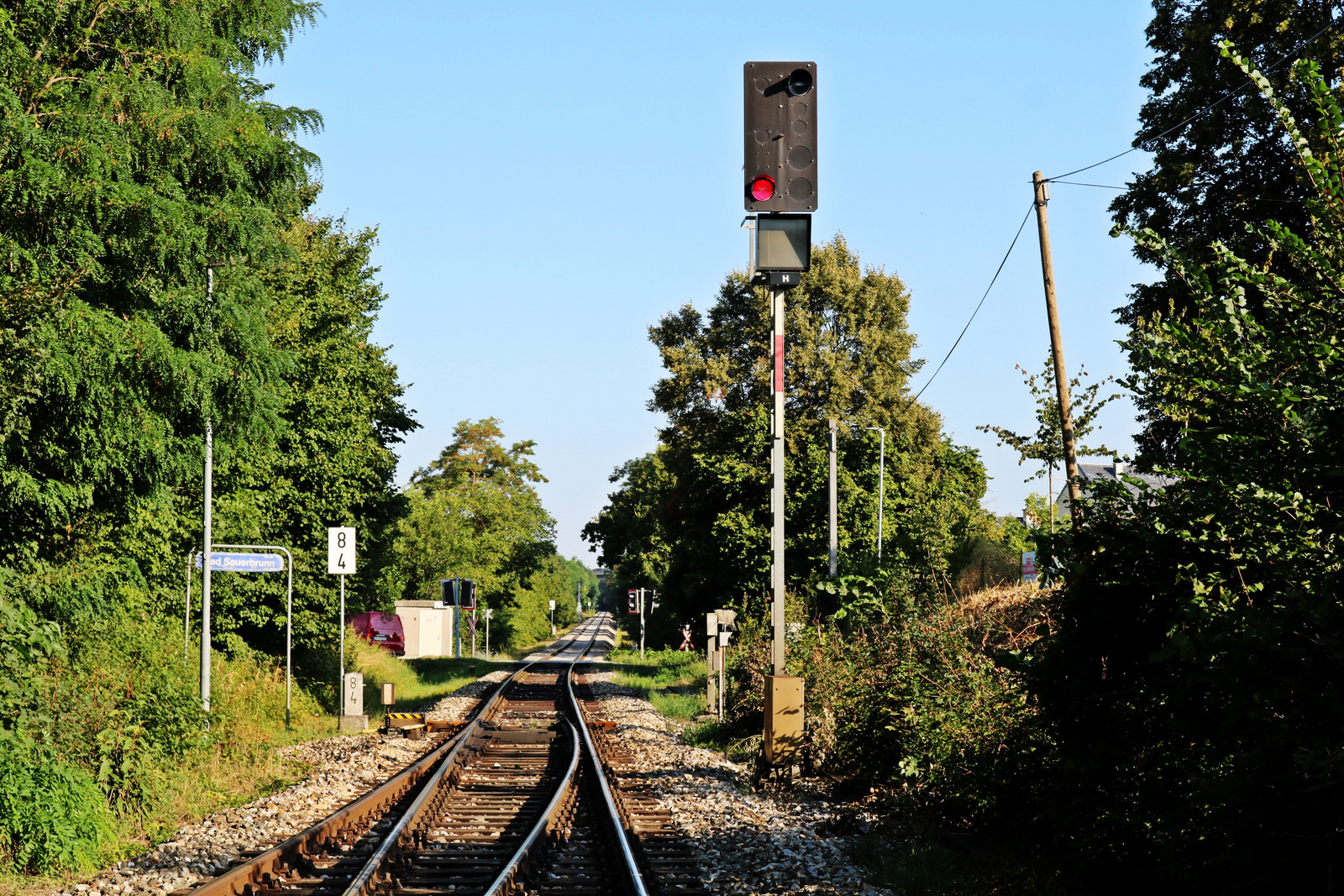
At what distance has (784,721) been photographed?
42.7ft

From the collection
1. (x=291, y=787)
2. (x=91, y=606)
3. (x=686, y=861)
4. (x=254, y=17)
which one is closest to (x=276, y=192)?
(x=254, y=17)

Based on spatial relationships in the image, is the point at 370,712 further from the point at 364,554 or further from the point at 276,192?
the point at 276,192

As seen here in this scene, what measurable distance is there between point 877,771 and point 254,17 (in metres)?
11.9

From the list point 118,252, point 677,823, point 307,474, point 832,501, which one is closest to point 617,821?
point 677,823

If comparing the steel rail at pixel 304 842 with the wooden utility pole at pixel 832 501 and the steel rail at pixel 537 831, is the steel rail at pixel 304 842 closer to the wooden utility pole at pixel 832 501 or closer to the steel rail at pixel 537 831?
the steel rail at pixel 537 831

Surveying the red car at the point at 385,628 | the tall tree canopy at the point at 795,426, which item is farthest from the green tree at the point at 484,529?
the tall tree canopy at the point at 795,426

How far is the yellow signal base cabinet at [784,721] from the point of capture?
12961mm

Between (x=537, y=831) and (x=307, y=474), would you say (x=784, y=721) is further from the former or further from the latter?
(x=307, y=474)

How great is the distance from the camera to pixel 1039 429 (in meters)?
18.3

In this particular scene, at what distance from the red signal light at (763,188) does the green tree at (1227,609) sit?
4.86 metres

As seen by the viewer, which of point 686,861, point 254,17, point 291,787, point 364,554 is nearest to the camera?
point 686,861

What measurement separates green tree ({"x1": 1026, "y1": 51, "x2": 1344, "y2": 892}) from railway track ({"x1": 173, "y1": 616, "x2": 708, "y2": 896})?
306cm

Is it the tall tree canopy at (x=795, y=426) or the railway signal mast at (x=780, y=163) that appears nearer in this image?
the railway signal mast at (x=780, y=163)

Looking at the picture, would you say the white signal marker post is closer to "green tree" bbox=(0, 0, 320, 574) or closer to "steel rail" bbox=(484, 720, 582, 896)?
"steel rail" bbox=(484, 720, 582, 896)
